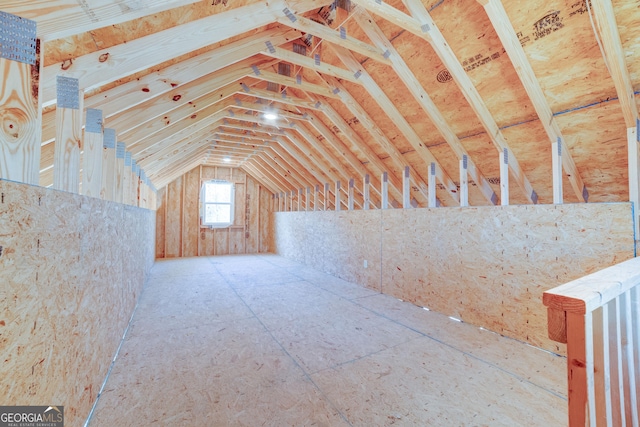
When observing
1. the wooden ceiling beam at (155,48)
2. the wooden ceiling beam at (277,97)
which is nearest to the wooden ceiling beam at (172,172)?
the wooden ceiling beam at (277,97)

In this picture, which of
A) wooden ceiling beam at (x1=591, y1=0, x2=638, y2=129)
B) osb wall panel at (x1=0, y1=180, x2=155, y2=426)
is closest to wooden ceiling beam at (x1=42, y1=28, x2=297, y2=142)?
osb wall panel at (x1=0, y1=180, x2=155, y2=426)

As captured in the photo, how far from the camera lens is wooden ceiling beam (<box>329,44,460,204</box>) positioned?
3.09m

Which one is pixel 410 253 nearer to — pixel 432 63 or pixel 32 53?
pixel 432 63

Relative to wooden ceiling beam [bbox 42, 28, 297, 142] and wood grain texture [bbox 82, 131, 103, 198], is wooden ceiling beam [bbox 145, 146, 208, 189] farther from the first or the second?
wood grain texture [bbox 82, 131, 103, 198]

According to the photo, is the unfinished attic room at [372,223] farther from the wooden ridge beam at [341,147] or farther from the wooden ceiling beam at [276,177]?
the wooden ceiling beam at [276,177]

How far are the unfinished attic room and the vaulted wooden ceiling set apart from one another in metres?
0.02

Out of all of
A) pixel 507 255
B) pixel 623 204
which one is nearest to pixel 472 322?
pixel 507 255

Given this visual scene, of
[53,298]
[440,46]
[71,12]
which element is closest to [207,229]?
[53,298]

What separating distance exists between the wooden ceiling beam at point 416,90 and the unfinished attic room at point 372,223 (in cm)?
2

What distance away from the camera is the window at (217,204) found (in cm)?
845

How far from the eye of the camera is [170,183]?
26.6ft

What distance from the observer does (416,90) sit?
2.82 metres

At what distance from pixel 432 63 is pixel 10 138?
3181 mm

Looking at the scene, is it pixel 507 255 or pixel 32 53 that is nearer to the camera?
pixel 32 53
